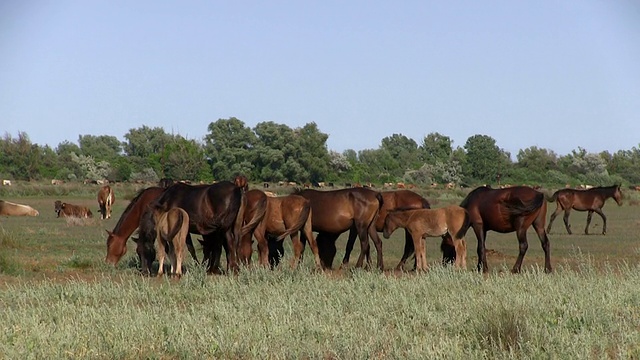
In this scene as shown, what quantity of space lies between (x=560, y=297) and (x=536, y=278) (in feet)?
6.07

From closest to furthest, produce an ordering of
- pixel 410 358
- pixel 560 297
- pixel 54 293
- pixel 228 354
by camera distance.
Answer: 1. pixel 410 358
2. pixel 228 354
3. pixel 560 297
4. pixel 54 293

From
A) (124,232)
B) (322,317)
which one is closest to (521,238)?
(124,232)

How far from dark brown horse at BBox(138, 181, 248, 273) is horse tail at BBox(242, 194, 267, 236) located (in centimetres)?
18

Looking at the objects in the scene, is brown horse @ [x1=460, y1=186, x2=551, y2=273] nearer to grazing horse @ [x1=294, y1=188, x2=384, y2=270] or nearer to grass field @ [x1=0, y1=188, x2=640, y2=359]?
grazing horse @ [x1=294, y1=188, x2=384, y2=270]

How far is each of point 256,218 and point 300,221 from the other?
0.75 m

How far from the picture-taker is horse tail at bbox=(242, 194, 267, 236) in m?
16.2

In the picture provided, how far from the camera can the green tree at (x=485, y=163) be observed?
95.7 meters

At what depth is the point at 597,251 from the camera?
2139 centimetres

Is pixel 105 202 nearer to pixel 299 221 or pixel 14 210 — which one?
pixel 14 210

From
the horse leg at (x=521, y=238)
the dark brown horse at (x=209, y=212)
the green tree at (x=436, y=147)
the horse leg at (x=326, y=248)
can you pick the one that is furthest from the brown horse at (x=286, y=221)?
the green tree at (x=436, y=147)

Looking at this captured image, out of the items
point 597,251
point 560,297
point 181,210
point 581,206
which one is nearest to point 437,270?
point 560,297

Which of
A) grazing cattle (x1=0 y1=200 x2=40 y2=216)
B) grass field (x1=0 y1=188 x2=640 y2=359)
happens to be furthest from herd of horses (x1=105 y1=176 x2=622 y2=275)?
grazing cattle (x1=0 y1=200 x2=40 y2=216)

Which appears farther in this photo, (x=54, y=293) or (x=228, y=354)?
(x=54, y=293)

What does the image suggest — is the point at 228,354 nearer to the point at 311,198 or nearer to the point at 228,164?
the point at 311,198
